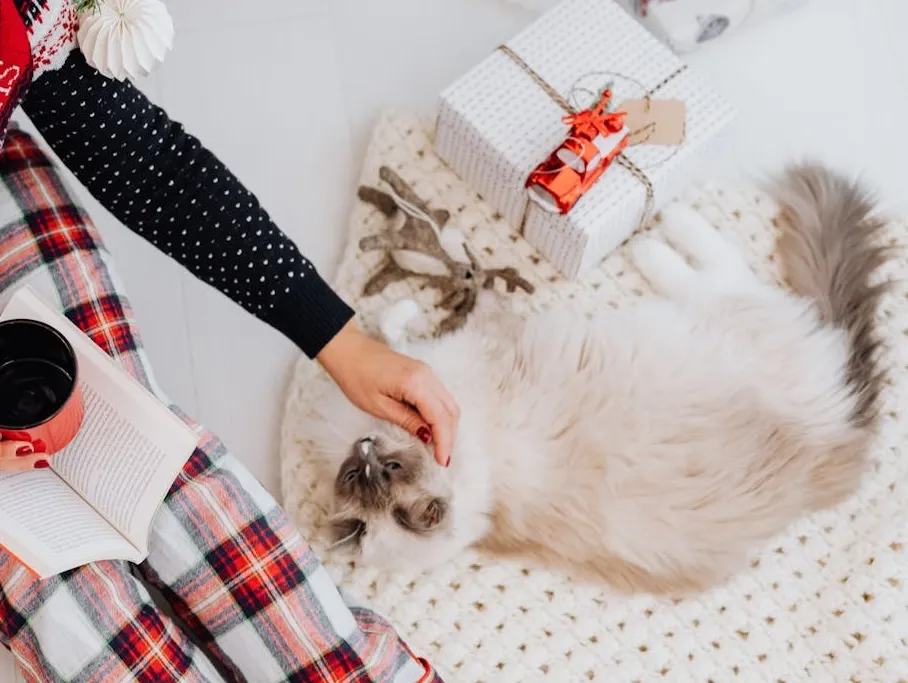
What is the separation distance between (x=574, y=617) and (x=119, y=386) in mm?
658

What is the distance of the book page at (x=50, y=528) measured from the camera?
812 millimetres

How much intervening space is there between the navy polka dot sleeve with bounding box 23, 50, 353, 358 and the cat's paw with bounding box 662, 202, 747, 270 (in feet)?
1.81

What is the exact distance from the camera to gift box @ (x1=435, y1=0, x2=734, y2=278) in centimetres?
124

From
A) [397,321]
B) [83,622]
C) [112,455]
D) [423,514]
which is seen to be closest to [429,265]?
[397,321]

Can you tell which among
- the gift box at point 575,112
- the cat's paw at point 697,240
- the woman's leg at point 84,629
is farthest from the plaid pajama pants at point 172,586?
the cat's paw at point 697,240

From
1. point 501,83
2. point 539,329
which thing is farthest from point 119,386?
point 501,83

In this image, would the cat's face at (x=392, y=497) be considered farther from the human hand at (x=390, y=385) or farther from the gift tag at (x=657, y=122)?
the gift tag at (x=657, y=122)

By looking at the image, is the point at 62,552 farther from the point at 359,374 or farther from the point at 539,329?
the point at 539,329

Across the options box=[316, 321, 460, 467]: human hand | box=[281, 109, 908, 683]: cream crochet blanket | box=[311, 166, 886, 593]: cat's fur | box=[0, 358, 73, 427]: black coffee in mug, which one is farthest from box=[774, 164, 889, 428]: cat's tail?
box=[0, 358, 73, 427]: black coffee in mug

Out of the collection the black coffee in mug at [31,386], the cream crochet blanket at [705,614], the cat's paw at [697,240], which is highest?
the black coffee in mug at [31,386]

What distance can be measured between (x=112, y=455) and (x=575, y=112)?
30.4 inches

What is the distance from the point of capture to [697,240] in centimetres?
130

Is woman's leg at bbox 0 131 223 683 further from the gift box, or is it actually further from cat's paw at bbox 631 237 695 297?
cat's paw at bbox 631 237 695 297

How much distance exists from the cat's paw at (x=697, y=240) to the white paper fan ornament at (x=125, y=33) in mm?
758
